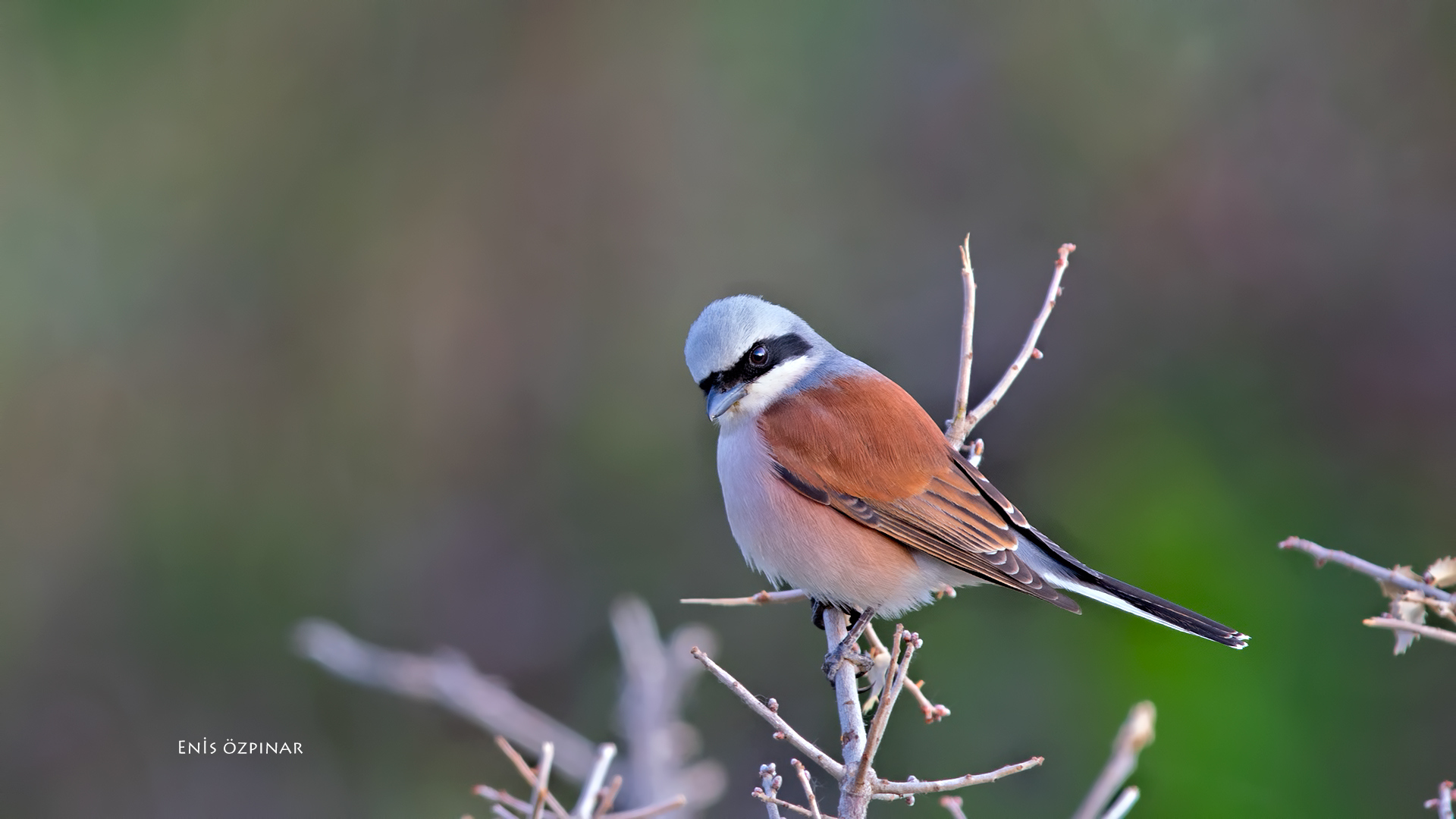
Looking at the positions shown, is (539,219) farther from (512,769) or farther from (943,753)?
(943,753)

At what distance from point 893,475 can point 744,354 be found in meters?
0.49

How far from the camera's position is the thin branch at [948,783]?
1670 mm

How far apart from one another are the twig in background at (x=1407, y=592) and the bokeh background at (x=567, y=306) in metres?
Answer: 2.75

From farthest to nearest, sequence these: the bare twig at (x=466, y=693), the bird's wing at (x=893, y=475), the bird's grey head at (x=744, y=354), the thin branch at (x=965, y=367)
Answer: the bird's grey head at (x=744, y=354) → the bird's wing at (x=893, y=475) → the thin branch at (x=965, y=367) → the bare twig at (x=466, y=693)

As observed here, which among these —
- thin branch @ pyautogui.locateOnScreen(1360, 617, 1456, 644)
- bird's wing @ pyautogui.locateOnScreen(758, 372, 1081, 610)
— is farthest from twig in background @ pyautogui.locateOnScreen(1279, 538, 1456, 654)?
bird's wing @ pyautogui.locateOnScreen(758, 372, 1081, 610)

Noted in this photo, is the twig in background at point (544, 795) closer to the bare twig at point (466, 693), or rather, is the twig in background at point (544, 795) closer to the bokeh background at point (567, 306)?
the bare twig at point (466, 693)

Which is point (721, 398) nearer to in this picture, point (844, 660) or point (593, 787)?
point (844, 660)

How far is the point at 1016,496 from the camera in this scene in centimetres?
507

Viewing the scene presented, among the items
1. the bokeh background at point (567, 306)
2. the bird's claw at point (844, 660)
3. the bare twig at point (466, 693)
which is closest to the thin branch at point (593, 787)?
the bare twig at point (466, 693)

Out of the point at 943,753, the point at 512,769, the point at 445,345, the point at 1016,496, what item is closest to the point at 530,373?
the point at 445,345

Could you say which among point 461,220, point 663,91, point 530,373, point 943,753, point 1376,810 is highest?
point 663,91

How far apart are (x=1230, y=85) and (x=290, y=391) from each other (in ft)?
15.8

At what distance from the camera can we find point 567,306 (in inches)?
238

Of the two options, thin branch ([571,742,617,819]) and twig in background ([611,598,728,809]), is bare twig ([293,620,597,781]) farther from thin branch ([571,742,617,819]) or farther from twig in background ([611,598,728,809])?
Result: thin branch ([571,742,617,819])
